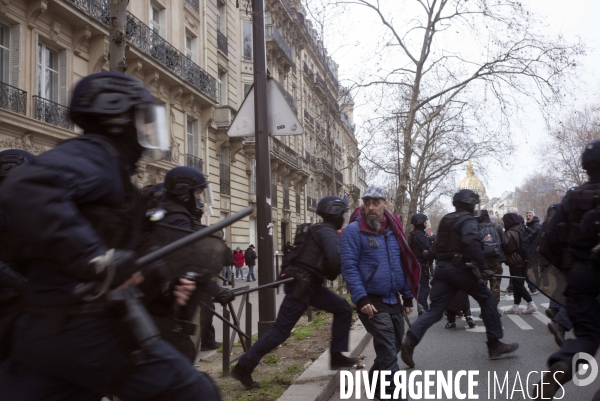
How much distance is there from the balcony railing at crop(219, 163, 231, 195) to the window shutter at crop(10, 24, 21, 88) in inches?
496

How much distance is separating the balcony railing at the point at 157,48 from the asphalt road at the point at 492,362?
12689 mm

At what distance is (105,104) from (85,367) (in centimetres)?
91

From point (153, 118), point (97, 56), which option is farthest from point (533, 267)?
point (97, 56)

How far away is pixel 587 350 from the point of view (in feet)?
12.8

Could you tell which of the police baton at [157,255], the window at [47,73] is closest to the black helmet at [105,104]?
the police baton at [157,255]

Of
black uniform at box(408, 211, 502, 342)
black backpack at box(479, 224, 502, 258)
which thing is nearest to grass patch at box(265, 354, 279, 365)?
black uniform at box(408, 211, 502, 342)

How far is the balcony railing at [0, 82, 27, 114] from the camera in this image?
1357 cm

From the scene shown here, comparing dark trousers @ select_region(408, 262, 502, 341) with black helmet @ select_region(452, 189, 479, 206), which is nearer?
dark trousers @ select_region(408, 262, 502, 341)

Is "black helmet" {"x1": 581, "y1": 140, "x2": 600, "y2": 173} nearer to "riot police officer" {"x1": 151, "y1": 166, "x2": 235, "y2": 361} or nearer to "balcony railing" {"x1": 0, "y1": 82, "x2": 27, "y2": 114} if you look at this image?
"riot police officer" {"x1": 151, "y1": 166, "x2": 235, "y2": 361}

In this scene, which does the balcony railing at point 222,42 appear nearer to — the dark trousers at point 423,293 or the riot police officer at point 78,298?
the dark trousers at point 423,293

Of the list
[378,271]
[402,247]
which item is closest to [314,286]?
[378,271]

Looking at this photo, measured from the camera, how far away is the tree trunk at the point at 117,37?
5.25 meters

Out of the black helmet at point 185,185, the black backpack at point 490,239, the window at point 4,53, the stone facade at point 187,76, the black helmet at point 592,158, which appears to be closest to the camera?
the black helmet at point 185,185

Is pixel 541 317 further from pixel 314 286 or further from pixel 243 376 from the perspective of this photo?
pixel 243 376
